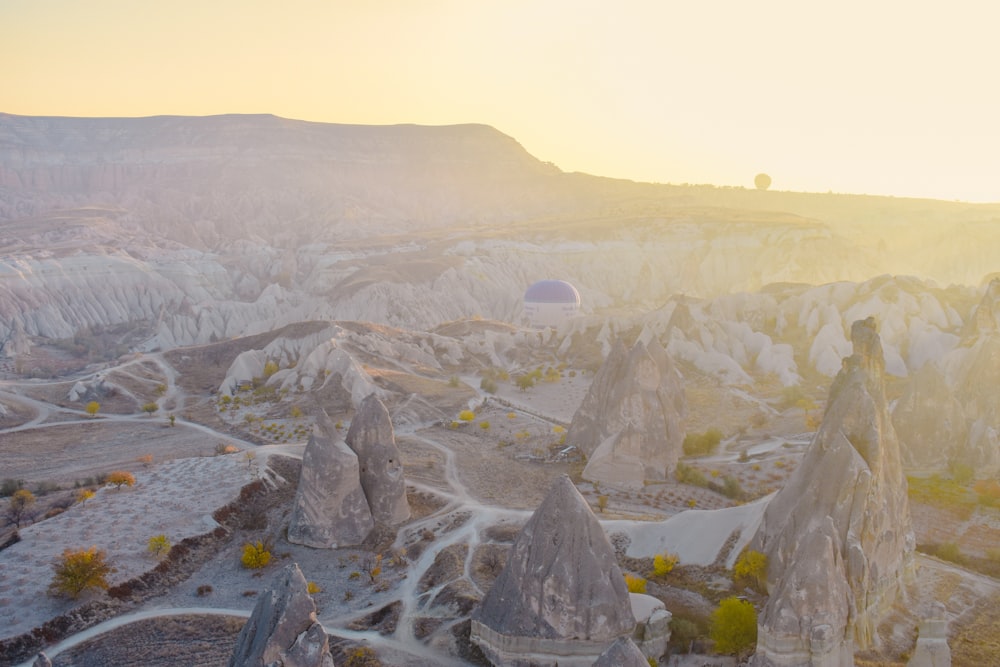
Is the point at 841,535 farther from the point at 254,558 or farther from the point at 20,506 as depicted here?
the point at 20,506

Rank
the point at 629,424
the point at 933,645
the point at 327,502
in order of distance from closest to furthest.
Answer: the point at 933,645
the point at 327,502
the point at 629,424

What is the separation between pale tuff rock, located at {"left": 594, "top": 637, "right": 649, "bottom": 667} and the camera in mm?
12773

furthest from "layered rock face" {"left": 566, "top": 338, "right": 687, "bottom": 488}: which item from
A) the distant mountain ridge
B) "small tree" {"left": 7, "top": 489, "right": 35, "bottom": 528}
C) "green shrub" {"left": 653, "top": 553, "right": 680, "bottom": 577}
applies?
the distant mountain ridge

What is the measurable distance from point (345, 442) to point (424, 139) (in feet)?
495

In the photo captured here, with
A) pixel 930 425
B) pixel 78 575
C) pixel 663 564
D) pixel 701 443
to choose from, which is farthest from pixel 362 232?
pixel 663 564

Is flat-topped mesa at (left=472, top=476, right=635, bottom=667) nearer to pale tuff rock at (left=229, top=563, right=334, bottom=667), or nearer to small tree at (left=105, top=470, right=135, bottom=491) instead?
pale tuff rock at (left=229, top=563, right=334, bottom=667)

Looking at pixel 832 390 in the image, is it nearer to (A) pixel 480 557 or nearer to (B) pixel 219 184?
(A) pixel 480 557

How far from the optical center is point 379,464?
26.7 metres

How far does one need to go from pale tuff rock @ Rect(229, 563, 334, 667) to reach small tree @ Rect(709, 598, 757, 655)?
864cm

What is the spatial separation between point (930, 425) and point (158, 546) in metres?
29.9

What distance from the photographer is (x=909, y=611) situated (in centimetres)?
1892

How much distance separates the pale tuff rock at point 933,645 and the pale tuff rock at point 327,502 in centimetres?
Answer: 1629

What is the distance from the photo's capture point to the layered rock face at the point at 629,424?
31438 millimetres

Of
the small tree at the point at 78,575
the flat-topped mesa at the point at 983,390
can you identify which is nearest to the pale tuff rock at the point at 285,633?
the small tree at the point at 78,575
